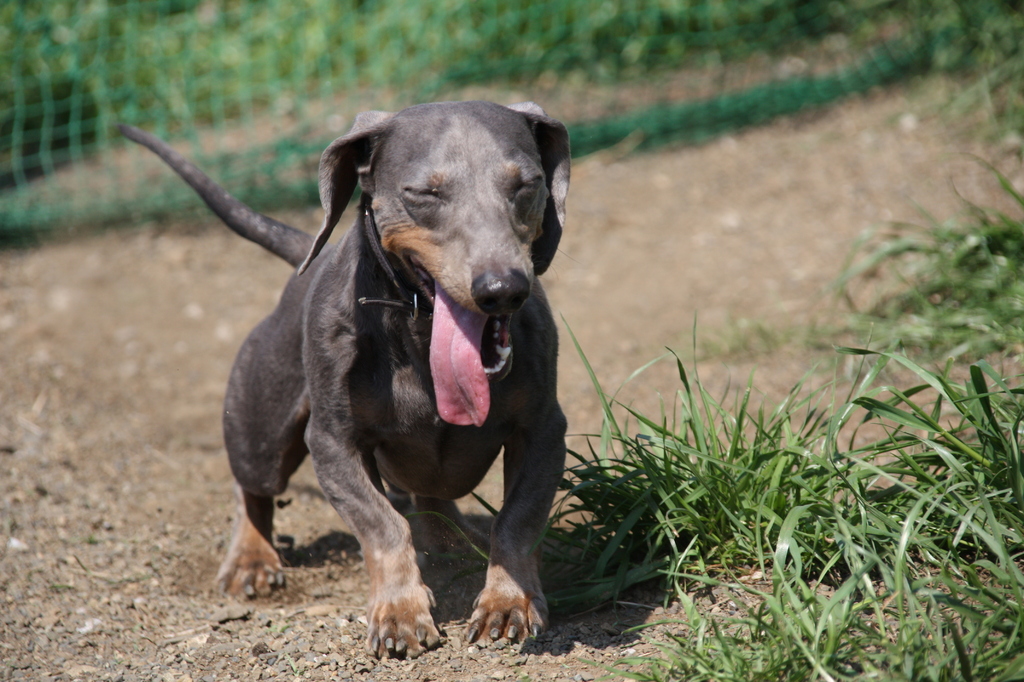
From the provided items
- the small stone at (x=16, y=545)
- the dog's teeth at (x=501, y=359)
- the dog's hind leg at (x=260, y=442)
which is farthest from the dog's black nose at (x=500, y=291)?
the small stone at (x=16, y=545)

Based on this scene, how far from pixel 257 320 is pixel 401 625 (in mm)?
3566

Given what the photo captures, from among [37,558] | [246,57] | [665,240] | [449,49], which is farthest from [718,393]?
[246,57]

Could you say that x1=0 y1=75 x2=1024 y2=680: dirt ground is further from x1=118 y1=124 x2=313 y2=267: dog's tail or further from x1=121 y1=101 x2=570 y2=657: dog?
x1=118 y1=124 x2=313 y2=267: dog's tail

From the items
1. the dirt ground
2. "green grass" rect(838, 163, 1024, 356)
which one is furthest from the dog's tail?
"green grass" rect(838, 163, 1024, 356)

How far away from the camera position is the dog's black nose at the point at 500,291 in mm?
2408

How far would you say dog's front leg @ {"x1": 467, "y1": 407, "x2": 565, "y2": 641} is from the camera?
9.13 feet

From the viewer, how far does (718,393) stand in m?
4.56

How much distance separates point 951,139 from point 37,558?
5.69 metres

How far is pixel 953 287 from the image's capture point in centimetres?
445

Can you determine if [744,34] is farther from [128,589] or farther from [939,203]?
[128,589]

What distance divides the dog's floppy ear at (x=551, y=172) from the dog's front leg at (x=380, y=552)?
820mm

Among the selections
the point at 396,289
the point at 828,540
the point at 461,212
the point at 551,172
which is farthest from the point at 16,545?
the point at 828,540

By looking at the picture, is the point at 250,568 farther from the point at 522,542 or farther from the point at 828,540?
the point at 828,540

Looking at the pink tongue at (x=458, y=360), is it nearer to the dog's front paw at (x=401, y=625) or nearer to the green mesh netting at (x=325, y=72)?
the dog's front paw at (x=401, y=625)
